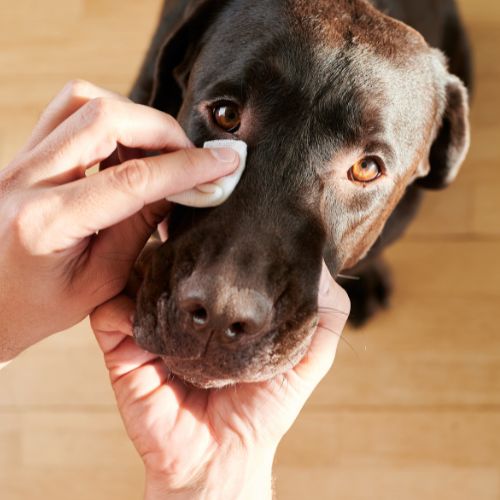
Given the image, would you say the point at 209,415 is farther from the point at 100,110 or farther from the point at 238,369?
the point at 100,110

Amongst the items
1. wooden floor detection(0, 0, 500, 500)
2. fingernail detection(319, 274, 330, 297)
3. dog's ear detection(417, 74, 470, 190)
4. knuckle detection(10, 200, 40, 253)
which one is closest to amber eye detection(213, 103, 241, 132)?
fingernail detection(319, 274, 330, 297)

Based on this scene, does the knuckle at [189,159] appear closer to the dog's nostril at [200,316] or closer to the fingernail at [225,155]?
the fingernail at [225,155]

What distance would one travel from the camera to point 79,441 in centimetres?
236

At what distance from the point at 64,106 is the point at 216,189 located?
1.10 ft

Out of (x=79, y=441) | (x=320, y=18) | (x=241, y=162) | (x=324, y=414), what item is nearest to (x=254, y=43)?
(x=320, y=18)

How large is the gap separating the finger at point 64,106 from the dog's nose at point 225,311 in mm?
414

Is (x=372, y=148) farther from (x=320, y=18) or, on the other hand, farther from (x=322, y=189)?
(x=320, y=18)

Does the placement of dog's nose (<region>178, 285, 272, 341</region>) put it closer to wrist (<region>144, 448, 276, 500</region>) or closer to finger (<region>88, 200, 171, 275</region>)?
finger (<region>88, 200, 171, 275</region>)

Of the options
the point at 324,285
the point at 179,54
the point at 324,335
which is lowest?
the point at 324,335

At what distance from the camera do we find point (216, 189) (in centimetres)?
131

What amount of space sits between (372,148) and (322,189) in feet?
0.44

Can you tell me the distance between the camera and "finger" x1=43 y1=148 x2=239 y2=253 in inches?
46.4

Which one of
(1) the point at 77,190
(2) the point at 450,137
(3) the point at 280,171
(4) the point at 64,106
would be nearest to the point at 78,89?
(4) the point at 64,106

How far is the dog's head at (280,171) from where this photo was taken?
1275 millimetres
